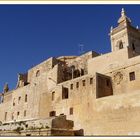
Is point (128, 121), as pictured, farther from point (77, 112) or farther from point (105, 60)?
point (105, 60)

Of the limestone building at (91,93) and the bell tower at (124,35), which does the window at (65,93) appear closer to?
the limestone building at (91,93)

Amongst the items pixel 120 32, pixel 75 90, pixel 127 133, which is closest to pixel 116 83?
pixel 75 90

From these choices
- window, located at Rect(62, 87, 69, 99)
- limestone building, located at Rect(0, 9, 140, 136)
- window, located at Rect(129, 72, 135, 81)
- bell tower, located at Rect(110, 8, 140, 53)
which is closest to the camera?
limestone building, located at Rect(0, 9, 140, 136)

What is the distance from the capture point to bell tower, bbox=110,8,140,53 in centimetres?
3575

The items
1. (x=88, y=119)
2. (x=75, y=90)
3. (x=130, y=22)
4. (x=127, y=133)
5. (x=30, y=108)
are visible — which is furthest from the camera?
(x=130, y=22)

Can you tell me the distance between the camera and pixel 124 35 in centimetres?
3606

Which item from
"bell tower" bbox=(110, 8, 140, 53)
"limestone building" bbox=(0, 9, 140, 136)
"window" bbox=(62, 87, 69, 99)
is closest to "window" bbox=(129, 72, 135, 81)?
"limestone building" bbox=(0, 9, 140, 136)

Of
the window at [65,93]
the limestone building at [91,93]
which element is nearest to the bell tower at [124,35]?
the limestone building at [91,93]

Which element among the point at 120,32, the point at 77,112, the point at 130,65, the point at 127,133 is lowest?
the point at 127,133

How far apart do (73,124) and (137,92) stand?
7973 mm

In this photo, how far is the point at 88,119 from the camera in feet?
79.1

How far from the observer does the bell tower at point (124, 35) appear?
117 feet

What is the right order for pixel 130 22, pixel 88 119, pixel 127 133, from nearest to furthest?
pixel 127 133 < pixel 88 119 < pixel 130 22

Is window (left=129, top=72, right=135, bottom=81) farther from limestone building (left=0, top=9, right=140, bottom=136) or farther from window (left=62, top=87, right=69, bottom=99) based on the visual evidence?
window (left=62, top=87, right=69, bottom=99)
